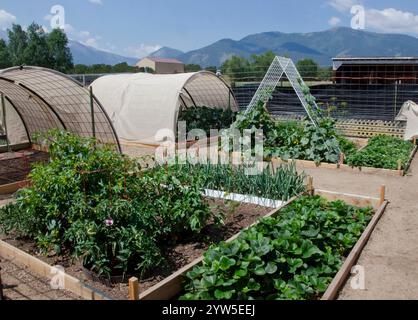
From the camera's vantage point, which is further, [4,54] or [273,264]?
[4,54]

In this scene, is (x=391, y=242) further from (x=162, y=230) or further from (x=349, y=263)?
(x=162, y=230)

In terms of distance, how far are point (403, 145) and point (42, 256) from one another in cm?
922

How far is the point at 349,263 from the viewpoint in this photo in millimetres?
4250

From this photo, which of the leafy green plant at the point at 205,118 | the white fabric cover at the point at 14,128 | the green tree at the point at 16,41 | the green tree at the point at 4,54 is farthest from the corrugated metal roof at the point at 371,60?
the green tree at the point at 16,41

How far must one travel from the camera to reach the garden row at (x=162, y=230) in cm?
366

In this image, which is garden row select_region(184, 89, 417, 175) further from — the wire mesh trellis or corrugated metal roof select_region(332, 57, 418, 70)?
corrugated metal roof select_region(332, 57, 418, 70)

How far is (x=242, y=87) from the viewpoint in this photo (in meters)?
17.1

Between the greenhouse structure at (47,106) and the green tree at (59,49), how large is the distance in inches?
1995

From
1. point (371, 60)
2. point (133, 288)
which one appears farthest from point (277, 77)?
point (371, 60)

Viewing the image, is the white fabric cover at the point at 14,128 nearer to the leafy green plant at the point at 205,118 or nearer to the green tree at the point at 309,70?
the leafy green plant at the point at 205,118

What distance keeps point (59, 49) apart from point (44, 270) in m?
62.4

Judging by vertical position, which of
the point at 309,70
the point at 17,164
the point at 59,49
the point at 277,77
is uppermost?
the point at 59,49

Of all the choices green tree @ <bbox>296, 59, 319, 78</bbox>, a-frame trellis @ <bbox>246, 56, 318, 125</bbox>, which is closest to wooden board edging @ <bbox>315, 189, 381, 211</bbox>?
a-frame trellis @ <bbox>246, 56, 318, 125</bbox>

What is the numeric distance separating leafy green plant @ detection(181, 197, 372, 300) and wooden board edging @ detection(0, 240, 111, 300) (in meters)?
0.83
